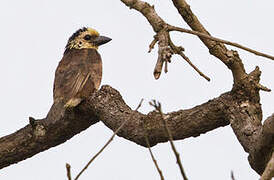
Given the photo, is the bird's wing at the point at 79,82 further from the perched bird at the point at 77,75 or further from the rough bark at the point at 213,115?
the rough bark at the point at 213,115

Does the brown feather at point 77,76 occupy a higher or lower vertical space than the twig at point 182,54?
higher

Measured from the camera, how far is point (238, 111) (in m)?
4.46

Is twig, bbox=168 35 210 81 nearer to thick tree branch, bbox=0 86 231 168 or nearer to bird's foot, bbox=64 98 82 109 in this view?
thick tree branch, bbox=0 86 231 168

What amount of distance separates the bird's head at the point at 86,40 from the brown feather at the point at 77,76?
0.64m

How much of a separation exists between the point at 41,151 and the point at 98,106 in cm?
81

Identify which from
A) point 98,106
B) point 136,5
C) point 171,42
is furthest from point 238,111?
point 98,106

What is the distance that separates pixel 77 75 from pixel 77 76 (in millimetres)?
23

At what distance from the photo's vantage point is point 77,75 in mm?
7527

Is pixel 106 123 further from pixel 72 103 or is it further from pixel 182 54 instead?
pixel 182 54

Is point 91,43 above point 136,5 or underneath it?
above

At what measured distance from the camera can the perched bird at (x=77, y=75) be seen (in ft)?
23.2

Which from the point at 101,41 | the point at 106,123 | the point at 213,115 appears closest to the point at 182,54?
the point at 213,115

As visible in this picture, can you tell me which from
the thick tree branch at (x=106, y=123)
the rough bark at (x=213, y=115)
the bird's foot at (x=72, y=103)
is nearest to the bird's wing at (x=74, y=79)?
the bird's foot at (x=72, y=103)

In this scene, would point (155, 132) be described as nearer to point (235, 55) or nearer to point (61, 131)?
point (235, 55)
